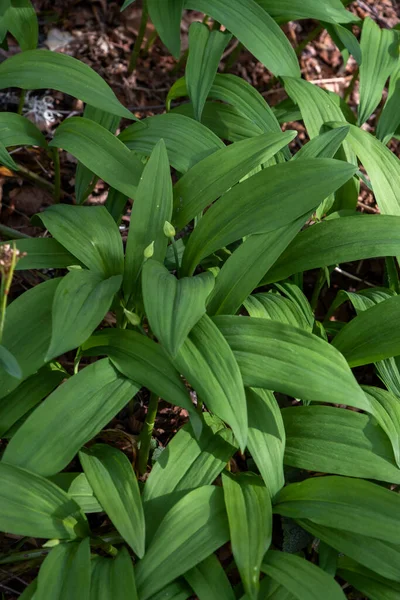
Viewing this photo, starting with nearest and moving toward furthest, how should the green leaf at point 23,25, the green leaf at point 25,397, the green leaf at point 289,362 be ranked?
the green leaf at point 289,362 < the green leaf at point 25,397 < the green leaf at point 23,25

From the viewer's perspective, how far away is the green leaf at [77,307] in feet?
4.74

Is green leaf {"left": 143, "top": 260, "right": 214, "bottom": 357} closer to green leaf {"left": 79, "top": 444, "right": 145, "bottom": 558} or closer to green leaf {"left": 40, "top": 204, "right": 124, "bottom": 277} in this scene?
green leaf {"left": 40, "top": 204, "right": 124, "bottom": 277}

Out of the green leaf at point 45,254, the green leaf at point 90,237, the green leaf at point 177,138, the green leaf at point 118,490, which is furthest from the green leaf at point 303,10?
the green leaf at point 118,490

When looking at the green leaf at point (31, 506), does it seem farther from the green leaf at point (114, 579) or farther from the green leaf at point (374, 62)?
the green leaf at point (374, 62)

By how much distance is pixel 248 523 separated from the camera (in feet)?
4.96

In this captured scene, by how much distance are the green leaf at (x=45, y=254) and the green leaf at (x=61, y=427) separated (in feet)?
1.13

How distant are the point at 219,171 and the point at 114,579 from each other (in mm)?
998

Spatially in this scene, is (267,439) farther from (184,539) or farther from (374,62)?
(374,62)

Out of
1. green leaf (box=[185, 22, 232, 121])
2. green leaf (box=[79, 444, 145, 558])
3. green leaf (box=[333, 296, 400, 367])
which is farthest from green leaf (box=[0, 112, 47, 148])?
green leaf (box=[333, 296, 400, 367])

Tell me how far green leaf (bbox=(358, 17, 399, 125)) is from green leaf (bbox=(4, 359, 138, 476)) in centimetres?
131

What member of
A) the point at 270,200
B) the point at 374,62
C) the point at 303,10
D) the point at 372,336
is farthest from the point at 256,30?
the point at 372,336

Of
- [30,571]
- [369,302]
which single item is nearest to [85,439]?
[30,571]

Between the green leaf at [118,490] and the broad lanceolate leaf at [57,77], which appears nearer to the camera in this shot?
the green leaf at [118,490]

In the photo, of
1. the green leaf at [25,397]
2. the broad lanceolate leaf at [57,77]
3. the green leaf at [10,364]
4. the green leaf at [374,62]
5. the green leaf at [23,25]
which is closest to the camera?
the green leaf at [10,364]
